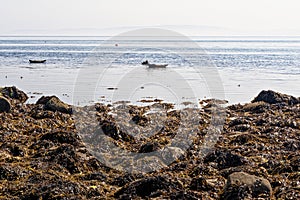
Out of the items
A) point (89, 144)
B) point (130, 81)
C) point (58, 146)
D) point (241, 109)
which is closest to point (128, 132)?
point (89, 144)

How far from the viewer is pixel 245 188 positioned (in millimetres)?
7492

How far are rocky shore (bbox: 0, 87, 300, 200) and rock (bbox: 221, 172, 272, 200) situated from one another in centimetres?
2

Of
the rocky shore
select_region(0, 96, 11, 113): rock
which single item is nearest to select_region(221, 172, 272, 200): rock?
the rocky shore

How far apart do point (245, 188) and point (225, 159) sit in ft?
7.69

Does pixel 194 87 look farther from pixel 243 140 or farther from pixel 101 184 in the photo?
pixel 101 184

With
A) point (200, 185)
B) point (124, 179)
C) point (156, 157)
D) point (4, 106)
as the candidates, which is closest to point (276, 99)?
point (156, 157)

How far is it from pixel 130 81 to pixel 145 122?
14206 mm

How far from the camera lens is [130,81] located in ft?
93.6

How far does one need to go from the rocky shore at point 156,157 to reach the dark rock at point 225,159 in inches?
0.8

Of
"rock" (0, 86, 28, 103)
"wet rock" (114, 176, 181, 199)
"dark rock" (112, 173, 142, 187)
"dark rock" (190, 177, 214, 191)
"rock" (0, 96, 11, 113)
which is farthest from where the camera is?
"rock" (0, 86, 28, 103)

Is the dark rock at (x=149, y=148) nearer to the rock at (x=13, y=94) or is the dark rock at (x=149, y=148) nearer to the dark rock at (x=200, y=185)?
the dark rock at (x=200, y=185)

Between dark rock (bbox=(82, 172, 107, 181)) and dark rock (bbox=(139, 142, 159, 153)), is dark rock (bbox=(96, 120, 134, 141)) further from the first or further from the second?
dark rock (bbox=(82, 172, 107, 181))

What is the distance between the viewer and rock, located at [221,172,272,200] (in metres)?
7.43

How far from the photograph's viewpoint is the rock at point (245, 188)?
743cm
